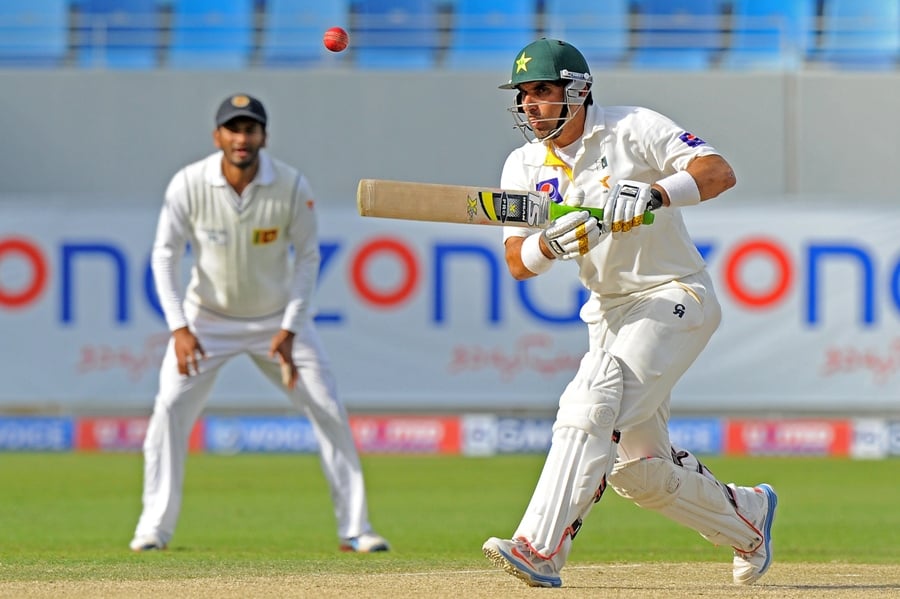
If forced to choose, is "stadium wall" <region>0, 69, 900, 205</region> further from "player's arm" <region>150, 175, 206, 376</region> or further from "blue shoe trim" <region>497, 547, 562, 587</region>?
"blue shoe trim" <region>497, 547, 562, 587</region>

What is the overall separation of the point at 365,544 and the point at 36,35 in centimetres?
996

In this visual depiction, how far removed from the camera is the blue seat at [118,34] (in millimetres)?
14828

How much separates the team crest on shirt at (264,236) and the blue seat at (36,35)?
9.15 metres

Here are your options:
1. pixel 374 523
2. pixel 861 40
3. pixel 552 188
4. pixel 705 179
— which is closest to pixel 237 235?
pixel 552 188

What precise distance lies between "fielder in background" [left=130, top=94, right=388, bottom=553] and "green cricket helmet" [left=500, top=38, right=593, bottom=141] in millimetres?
1904

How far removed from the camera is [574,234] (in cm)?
422

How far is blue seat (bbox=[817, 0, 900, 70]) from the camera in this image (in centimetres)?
1492

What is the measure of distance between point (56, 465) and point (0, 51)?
4.69 m

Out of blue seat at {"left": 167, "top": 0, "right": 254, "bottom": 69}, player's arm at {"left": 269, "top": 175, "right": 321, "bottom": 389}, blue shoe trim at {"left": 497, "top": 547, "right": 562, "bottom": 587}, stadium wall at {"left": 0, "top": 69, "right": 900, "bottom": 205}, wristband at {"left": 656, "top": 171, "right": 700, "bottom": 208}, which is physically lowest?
blue shoe trim at {"left": 497, "top": 547, "right": 562, "bottom": 587}

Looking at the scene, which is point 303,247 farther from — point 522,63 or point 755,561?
point 755,561

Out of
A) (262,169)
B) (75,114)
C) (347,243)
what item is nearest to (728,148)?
(347,243)

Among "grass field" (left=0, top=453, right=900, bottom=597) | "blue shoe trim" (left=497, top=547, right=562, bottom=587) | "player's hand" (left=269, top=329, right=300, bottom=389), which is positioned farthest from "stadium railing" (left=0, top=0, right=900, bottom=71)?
"blue shoe trim" (left=497, top=547, right=562, bottom=587)

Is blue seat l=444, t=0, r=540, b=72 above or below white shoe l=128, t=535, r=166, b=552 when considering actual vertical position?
above

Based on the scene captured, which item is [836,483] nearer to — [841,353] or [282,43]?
[841,353]
